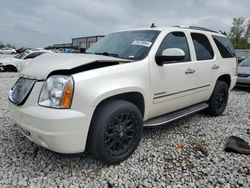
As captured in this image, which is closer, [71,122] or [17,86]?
[71,122]

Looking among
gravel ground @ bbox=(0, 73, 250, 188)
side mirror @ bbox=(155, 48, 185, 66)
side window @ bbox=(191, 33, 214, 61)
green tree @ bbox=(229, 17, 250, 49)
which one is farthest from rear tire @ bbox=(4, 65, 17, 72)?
green tree @ bbox=(229, 17, 250, 49)

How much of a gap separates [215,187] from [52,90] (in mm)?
2063

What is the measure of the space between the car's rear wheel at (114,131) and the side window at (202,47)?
190 centimetres

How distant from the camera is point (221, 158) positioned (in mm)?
2939

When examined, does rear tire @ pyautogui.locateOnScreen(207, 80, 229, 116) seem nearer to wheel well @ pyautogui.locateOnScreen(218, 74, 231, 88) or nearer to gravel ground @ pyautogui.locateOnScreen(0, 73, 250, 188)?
wheel well @ pyautogui.locateOnScreen(218, 74, 231, 88)

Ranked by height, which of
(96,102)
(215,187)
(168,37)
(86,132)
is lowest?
(215,187)

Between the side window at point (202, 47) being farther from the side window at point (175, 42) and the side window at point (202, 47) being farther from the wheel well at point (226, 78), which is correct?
the wheel well at point (226, 78)

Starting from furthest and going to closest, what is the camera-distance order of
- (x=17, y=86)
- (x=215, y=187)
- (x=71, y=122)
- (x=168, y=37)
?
(x=168, y=37) → (x=17, y=86) → (x=215, y=187) → (x=71, y=122)

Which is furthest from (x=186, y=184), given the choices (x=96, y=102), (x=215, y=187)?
(x=96, y=102)

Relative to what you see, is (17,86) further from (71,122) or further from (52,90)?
(71,122)

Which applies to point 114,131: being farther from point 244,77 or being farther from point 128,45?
point 244,77

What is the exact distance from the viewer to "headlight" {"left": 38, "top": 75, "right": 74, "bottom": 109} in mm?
2176

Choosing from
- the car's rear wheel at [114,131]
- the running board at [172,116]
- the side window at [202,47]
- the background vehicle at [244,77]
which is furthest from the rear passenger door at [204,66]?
the background vehicle at [244,77]

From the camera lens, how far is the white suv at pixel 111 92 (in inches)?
86.4
